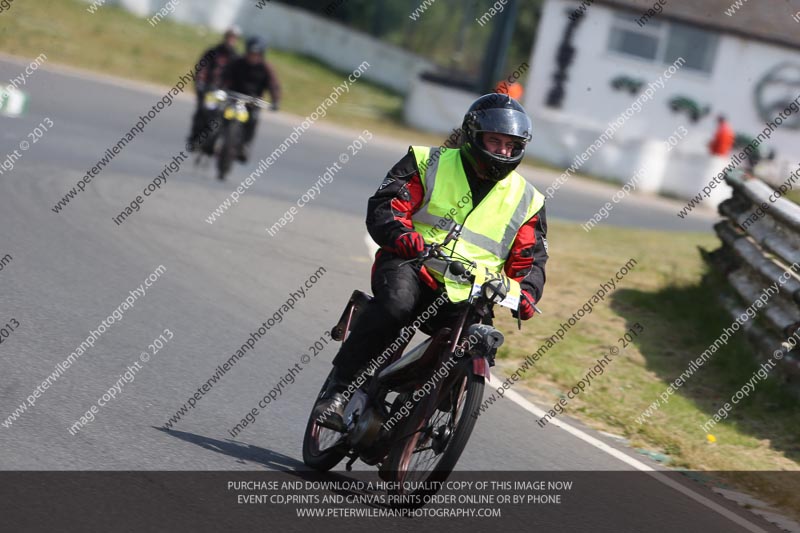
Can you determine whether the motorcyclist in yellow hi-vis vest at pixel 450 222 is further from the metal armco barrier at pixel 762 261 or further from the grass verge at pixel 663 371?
the metal armco barrier at pixel 762 261

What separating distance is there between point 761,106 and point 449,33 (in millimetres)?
14382

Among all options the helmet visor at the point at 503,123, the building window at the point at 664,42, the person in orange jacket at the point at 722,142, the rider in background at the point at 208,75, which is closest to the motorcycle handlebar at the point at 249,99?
the rider in background at the point at 208,75

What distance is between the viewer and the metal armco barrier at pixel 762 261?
10.1 metres

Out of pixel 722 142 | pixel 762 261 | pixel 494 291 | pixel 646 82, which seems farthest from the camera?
pixel 646 82

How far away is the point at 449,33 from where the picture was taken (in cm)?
4972

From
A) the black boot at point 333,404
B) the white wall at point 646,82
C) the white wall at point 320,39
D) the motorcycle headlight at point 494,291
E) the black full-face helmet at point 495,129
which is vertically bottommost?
the white wall at point 320,39

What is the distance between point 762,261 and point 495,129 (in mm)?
5840

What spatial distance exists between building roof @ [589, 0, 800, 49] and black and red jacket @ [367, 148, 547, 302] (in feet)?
108

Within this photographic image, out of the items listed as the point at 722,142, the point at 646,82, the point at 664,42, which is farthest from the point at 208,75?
the point at 664,42

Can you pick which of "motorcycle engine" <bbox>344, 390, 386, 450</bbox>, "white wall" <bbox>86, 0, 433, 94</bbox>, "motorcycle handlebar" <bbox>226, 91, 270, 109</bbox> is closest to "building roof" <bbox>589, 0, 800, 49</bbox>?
"white wall" <bbox>86, 0, 433, 94</bbox>

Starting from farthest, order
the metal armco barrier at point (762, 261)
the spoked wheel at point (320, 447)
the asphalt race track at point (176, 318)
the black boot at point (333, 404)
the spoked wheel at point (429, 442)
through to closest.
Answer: the metal armco barrier at point (762, 261), the asphalt race track at point (176, 318), the spoked wheel at point (320, 447), the black boot at point (333, 404), the spoked wheel at point (429, 442)

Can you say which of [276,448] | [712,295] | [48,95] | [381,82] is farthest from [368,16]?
[276,448]

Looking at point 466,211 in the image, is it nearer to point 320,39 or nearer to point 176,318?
point 176,318

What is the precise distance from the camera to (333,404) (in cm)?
653
